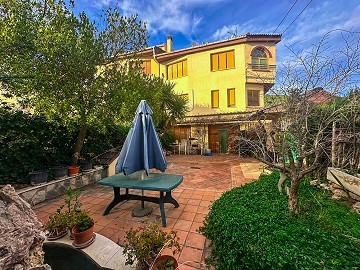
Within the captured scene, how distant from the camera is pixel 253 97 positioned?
49.3 feet

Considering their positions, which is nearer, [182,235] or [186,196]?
[182,235]

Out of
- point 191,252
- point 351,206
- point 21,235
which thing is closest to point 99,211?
point 21,235

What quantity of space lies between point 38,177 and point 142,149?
11.2 ft

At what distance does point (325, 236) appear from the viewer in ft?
6.77

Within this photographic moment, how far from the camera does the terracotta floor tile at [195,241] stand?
2.99 m

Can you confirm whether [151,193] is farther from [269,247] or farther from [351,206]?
[351,206]

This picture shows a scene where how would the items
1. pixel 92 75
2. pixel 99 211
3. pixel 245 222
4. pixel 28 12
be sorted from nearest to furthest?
pixel 245 222 < pixel 99 211 < pixel 28 12 < pixel 92 75

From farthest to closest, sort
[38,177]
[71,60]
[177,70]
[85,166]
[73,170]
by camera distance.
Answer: [177,70], [85,166], [73,170], [71,60], [38,177]

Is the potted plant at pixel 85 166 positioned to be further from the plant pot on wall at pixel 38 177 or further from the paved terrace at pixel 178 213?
the plant pot on wall at pixel 38 177

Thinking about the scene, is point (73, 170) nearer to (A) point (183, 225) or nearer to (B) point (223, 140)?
(A) point (183, 225)

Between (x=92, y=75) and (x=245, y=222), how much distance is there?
20.5 feet

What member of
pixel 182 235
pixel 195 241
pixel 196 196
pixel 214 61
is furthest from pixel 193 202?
pixel 214 61

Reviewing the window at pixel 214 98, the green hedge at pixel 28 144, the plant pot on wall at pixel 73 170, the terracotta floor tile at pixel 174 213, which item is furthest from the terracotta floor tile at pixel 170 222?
the window at pixel 214 98

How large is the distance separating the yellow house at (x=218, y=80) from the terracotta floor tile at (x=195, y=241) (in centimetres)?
1122
